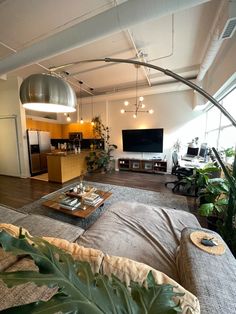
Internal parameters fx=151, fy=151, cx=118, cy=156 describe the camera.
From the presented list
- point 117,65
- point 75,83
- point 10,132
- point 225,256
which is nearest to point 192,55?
point 117,65

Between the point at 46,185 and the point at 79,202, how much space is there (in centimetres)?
224

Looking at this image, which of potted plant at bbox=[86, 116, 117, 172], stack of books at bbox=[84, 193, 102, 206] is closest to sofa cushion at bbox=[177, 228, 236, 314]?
stack of books at bbox=[84, 193, 102, 206]

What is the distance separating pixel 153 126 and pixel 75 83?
3245mm

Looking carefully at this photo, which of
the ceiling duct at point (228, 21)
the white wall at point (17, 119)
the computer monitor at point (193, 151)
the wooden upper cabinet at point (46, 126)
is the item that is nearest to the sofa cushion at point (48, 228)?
the ceiling duct at point (228, 21)

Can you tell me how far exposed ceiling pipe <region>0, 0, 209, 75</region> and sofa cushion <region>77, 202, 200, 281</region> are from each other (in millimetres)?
2299

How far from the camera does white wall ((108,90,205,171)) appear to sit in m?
5.41

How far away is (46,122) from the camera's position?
6.85 m

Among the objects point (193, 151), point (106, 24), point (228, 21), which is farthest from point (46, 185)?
point (228, 21)

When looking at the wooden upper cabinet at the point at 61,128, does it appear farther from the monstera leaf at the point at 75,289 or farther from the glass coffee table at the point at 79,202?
the monstera leaf at the point at 75,289

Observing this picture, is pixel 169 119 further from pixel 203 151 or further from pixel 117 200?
pixel 117 200

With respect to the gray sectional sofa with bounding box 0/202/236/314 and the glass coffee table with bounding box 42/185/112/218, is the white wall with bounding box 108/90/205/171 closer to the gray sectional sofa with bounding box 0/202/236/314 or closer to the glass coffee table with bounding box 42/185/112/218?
the glass coffee table with bounding box 42/185/112/218

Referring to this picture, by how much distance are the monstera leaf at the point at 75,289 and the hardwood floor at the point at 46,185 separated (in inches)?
120

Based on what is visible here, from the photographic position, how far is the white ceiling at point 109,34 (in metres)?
2.15

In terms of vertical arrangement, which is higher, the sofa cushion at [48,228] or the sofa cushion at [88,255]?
the sofa cushion at [88,255]
